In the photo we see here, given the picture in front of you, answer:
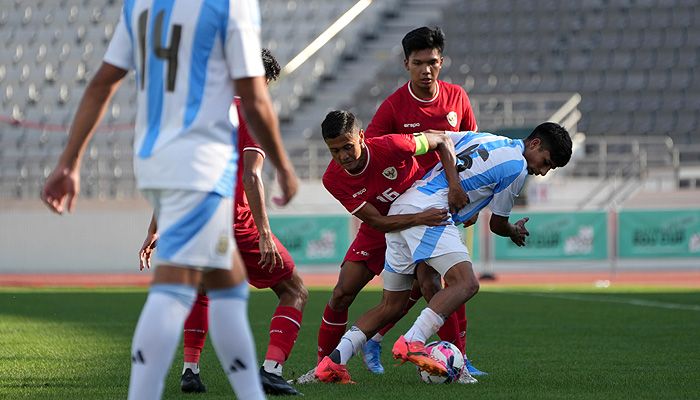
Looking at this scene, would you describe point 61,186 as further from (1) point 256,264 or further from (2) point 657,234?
(2) point 657,234

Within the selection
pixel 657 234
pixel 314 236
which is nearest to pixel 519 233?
pixel 314 236

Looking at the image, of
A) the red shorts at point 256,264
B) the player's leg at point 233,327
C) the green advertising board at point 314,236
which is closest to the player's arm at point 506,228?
the red shorts at point 256,264

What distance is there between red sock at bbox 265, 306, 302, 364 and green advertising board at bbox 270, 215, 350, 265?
1325 cm

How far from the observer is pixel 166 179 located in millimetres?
3846

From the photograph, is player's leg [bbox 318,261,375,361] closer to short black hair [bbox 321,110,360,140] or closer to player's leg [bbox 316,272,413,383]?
player's leg [bbox 316,272,413,383]

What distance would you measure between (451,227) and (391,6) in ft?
73.5

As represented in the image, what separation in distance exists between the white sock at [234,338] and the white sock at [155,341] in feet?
0.59

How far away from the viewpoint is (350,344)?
6.63 m

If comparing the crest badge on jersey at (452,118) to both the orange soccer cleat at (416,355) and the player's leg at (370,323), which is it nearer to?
the player's leg at (370,323)

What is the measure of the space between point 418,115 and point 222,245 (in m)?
3.49

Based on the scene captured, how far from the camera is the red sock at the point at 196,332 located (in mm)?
6273

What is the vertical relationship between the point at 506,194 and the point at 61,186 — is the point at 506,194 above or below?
below

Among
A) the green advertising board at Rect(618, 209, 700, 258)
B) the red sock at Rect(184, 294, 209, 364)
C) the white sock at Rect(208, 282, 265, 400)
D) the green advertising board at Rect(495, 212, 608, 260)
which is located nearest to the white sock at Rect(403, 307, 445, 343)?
the red sock at Rect(184, 294, 209, 364)

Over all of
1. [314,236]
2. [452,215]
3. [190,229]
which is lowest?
[314,236]
